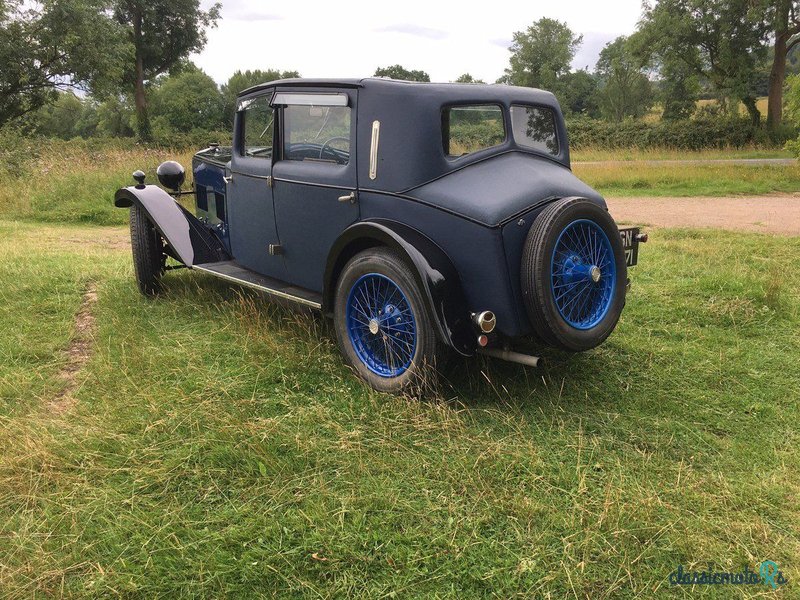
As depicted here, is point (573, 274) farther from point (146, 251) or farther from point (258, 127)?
point (146, 251)

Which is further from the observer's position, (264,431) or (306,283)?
(306,283)

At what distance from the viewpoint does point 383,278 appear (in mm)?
3367

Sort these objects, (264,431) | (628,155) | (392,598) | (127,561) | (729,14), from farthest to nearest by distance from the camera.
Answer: (729,14) < (628,155) < (264,431) < (127,561) < (392,598)

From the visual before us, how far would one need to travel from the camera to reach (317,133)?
3.96 metres

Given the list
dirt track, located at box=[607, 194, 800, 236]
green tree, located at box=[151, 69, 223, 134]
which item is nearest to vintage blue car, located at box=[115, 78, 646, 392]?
dirt track, located at box=[607, 194, 800, 236]

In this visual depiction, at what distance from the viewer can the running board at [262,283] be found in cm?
395

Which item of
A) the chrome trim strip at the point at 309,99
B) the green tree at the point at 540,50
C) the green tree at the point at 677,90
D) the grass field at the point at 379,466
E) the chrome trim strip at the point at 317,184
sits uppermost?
the green tree at the point at 540,50

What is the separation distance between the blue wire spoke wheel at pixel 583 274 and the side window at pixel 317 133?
1.43 m

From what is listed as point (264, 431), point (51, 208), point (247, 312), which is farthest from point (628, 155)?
point (264, 431)

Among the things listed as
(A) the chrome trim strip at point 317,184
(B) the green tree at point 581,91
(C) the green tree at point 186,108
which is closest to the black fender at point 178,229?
(A) the chrome trim strip at point 317,184

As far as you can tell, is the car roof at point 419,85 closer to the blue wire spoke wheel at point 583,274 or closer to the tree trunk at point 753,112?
the blue wire spoke wheel at point 583,274

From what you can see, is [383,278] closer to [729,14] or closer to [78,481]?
[78,481]

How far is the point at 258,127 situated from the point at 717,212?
8.72 meters

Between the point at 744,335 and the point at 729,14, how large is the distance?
26.9 meters
